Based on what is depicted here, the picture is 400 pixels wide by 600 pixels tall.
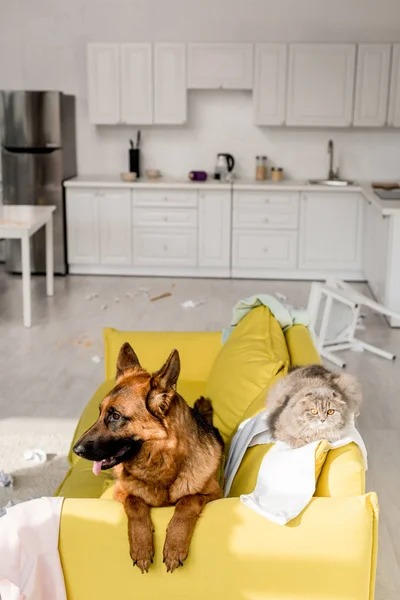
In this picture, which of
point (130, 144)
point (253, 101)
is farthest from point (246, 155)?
point (130, 144)

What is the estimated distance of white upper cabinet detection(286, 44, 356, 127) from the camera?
7148 millimetres

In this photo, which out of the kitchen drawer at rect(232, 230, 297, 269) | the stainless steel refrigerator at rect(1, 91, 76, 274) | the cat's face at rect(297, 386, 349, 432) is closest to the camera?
the cat's face at rect(297, 386, 349, 432)

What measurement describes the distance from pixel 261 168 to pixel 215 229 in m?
0.73

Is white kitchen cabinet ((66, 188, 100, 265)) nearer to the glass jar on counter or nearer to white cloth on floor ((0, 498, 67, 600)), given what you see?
the glass jar on counter

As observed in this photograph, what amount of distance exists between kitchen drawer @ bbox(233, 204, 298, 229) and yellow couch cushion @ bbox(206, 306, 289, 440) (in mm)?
3999

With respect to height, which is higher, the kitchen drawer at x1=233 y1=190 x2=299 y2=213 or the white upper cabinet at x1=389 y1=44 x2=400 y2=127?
the white upper cabinet at x1=389 y1=44 x2=400 y2=127

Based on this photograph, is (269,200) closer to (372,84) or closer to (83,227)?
(372,84)

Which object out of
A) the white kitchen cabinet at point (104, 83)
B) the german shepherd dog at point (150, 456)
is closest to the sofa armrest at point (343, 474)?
the german shepherd dog at point (150, 456)

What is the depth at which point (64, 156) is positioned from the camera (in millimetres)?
7352

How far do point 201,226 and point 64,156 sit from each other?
1376 millimetres

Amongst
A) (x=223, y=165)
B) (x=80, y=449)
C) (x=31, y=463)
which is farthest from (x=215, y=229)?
(x=80, y=449)

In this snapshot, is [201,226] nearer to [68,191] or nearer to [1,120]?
[68,191]

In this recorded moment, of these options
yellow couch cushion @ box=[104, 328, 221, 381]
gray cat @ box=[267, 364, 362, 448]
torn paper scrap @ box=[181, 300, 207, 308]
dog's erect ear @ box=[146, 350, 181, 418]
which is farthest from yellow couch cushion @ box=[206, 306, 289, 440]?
torn paper scrap @ box=[181, 300, 207, 308]

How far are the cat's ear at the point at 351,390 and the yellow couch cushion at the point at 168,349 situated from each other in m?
1.41
